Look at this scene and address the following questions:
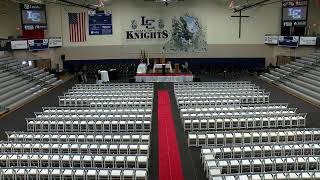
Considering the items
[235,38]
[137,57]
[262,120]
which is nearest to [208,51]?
[235,38]

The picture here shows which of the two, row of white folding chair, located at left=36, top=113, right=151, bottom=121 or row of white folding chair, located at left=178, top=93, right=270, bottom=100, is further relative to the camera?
row of white folding chair, located at left=178, top=93, right=270, bottom=100

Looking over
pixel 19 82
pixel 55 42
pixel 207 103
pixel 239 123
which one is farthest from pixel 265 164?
pixel 55 42

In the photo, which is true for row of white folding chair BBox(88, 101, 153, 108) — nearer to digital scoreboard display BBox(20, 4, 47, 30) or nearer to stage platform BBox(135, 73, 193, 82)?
stage platform BBox(135, 73, 193, 82)

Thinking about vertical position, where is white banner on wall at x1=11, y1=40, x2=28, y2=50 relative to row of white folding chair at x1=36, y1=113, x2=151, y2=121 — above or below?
above

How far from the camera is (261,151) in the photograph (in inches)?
471

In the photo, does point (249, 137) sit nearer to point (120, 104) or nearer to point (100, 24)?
point (120, 104)

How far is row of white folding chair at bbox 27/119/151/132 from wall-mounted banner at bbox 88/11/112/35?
70.5ft

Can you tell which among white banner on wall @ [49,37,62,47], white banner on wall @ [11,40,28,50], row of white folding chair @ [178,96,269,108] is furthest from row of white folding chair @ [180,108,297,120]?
white banner on wall @ [49,37,62,47]

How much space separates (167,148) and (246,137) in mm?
3296

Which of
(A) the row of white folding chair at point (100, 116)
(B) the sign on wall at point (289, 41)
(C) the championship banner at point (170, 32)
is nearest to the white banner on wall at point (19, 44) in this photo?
(C) the championship banner at point (170, 32)

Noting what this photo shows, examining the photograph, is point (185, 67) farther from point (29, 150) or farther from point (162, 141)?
point (29, 150)

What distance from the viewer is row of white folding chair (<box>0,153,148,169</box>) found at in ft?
37.0

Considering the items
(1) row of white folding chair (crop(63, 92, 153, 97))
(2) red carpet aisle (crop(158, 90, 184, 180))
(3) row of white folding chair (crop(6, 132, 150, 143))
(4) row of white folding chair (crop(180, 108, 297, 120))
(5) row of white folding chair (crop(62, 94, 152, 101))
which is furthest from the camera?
(1) row of white folding chair (crop(63, 92, 153, 97))

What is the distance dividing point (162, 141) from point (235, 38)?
2464 cm
